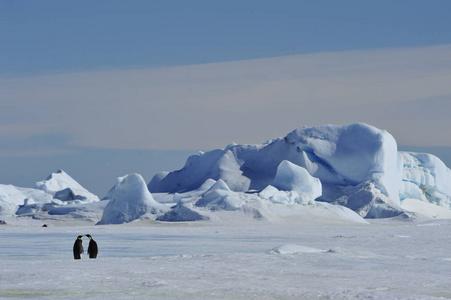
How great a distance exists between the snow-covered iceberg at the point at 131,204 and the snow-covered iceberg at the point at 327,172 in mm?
4014

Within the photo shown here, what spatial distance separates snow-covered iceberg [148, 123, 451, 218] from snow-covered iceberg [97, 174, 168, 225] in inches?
158

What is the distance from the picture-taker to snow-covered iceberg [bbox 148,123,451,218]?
65.1m

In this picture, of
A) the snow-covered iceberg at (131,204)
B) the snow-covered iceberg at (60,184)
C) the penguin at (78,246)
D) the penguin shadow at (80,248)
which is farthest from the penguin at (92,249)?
the snow-covered iceberg at (60,184)

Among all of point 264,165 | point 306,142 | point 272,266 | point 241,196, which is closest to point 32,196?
point 264,165

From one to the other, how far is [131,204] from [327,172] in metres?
19.9

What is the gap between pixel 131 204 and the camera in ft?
190

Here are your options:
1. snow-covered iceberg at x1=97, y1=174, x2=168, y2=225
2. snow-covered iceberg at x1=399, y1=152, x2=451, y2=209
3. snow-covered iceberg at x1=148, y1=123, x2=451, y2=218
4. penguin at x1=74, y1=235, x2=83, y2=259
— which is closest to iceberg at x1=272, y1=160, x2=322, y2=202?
snow-covered iceberg at x1=148, y1=123, x2=451, y2=218

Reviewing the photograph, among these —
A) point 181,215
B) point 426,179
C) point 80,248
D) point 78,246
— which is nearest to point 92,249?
point 80,248

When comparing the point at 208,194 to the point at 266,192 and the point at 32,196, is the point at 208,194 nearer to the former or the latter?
the point at 266,192

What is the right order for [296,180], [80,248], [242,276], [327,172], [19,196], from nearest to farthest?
[242,276] < [80,248] < [296,180] < [327,172] < [19,196]

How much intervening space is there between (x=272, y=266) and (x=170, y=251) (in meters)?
8.46

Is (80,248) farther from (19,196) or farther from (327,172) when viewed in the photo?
(19,196)

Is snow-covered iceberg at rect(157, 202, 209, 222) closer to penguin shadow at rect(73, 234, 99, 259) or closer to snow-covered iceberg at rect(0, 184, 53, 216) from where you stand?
penguin shadow at rect(73, 234, 99, 259)

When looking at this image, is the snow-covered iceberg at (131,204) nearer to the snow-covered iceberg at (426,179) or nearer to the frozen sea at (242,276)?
the snow-covered iceberg at (426,179)
